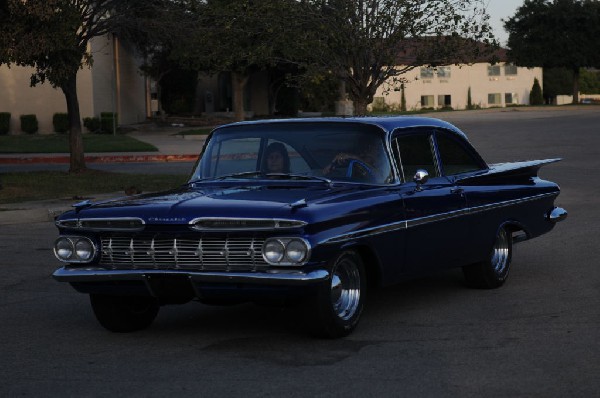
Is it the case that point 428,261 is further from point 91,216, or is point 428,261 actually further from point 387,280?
point 91,216

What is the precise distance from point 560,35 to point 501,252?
80249mm

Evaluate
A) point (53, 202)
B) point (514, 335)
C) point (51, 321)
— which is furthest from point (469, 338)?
point (53, 202)

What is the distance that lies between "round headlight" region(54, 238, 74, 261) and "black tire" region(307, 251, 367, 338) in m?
1.76

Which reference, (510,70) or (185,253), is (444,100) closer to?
(510,70)

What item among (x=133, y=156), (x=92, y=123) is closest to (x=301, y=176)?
(x=133, y=156)

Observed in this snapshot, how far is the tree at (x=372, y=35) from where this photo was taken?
26.5 metres

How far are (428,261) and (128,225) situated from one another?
2458 mm

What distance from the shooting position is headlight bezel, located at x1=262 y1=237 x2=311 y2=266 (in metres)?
7.30

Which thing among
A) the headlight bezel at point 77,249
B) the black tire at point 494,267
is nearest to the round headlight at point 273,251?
the headlight bezel at point 77,249

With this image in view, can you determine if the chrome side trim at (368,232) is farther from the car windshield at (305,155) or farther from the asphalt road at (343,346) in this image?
the asphalt road at (343,346)

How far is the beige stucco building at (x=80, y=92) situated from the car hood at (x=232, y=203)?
36485 millimetres

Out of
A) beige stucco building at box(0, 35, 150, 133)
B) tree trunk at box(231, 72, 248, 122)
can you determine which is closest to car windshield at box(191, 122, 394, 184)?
beige stucco building at box(0, 35, 150, 133)

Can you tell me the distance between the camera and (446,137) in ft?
32.2

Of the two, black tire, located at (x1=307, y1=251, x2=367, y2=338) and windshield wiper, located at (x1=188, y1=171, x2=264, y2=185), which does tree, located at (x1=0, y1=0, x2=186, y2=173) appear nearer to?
windshield wiper, located at (x1=188, y1=171, x2=264, y2=185)
